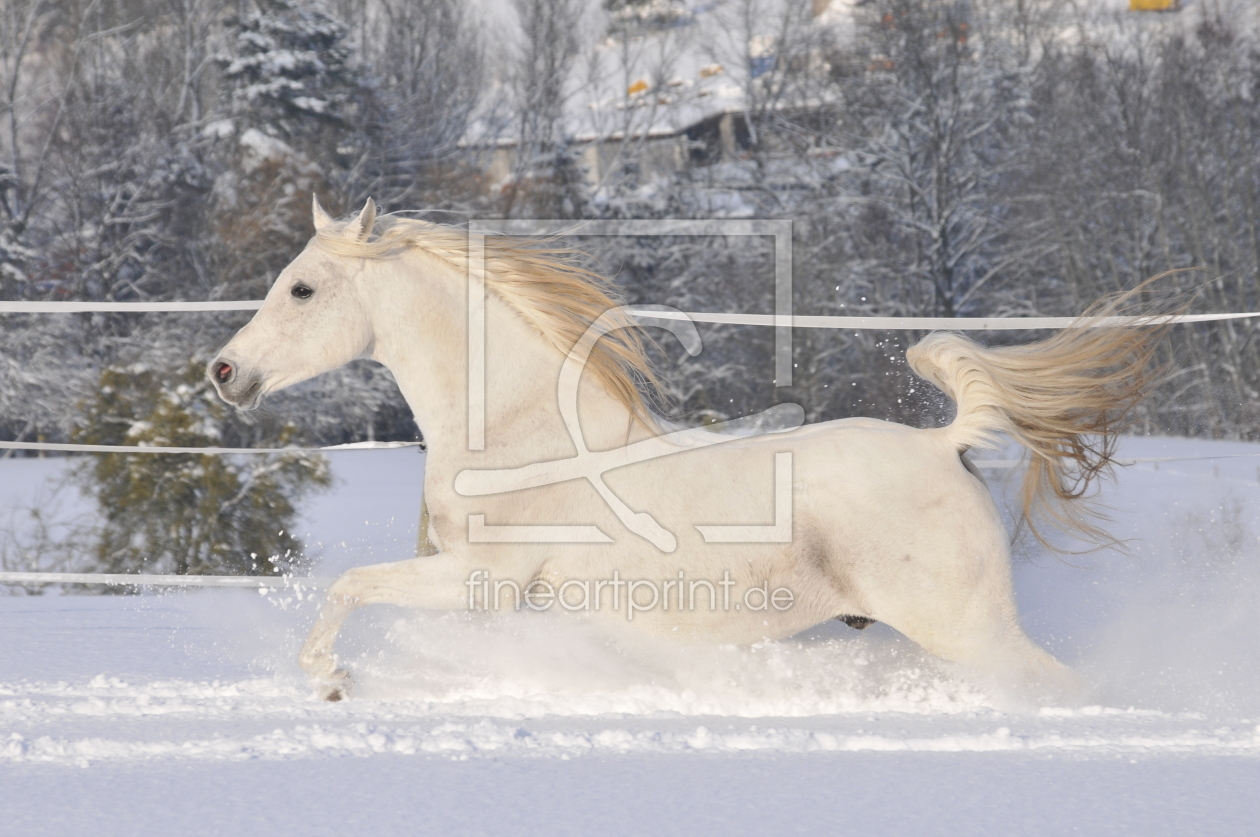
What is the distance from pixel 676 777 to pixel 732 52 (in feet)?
61.9

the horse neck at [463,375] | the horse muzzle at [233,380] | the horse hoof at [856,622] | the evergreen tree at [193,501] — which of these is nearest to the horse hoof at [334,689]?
the horse neck at [463,375]

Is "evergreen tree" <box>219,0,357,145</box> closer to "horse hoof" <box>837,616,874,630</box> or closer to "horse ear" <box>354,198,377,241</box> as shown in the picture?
"horse ear" <box>354,198,377,241</box>

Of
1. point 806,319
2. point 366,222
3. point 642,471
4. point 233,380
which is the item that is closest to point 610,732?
point 642,471

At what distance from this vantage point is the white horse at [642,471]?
296 centimetres

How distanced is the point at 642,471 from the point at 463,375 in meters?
0.58

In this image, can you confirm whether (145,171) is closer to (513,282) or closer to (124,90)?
(124,90)

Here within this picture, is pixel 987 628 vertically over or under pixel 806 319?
under

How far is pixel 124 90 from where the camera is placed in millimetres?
16797

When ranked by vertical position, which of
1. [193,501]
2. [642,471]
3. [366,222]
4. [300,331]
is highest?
[366,222]

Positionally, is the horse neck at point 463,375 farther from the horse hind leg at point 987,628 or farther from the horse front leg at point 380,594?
the horse hind leg at point 987,628

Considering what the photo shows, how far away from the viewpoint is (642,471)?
121 inches

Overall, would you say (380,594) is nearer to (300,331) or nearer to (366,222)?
(300,331)

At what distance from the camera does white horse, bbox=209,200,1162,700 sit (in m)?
2.96

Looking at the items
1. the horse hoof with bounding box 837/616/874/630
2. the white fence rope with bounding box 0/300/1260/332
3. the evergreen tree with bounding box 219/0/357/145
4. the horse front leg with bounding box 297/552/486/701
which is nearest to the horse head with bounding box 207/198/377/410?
the horse front leg with bounding box 297/552/486/701
